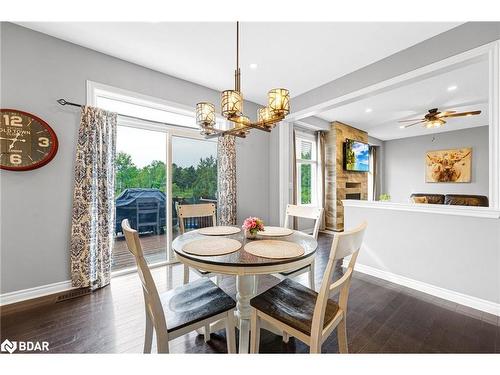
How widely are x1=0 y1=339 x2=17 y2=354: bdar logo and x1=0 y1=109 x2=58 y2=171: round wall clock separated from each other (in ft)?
4.76

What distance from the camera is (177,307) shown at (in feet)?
4.10

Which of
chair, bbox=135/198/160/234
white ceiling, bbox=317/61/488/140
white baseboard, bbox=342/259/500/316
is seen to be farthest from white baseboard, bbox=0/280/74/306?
white ceiling, bbox=317/61/488/140

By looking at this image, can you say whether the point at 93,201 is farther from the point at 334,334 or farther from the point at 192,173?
the point at 334,334

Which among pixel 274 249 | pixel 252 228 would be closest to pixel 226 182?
pixel 252 228

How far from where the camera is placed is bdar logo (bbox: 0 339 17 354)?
4.88 feet

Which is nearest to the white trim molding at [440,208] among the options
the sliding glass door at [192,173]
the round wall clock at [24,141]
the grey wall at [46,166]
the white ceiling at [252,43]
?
the white ceiling at [252,43]

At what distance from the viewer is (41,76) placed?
211 cm

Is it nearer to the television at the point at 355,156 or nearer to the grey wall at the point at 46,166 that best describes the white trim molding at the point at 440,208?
the television at the point at 355,156

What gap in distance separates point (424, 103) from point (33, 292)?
6379mm

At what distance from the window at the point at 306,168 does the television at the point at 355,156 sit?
763 mm

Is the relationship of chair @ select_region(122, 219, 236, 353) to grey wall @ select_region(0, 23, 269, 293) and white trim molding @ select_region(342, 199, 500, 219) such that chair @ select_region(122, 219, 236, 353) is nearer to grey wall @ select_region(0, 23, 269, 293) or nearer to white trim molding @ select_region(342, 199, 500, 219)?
grey wall @ select_region(0, 23, 269, 293)

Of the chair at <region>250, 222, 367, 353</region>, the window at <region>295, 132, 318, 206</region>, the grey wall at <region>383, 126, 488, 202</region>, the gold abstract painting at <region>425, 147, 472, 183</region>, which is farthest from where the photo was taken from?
the gold abstract painting at <region>425, 147, 472, 183</region>
